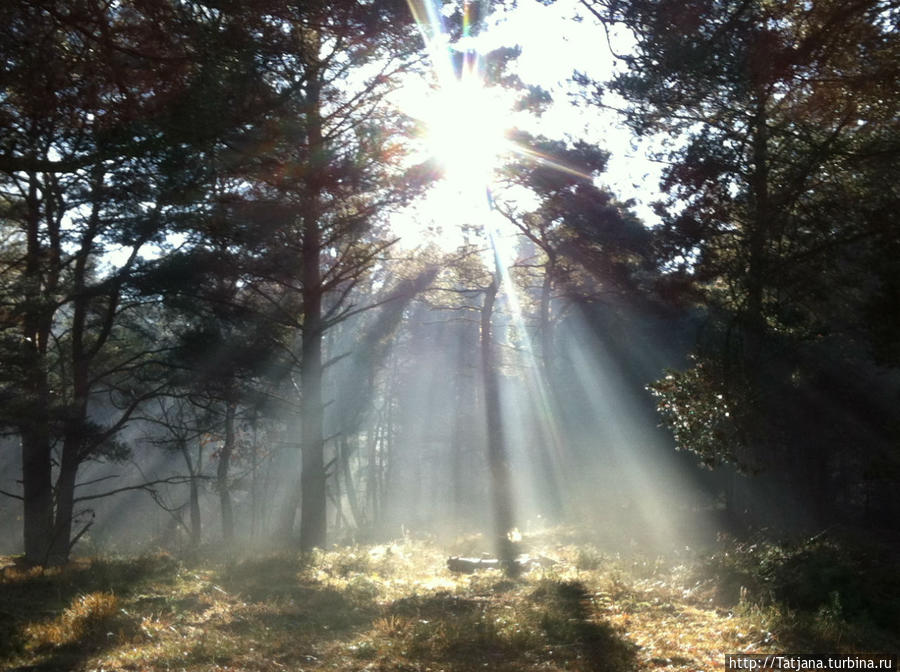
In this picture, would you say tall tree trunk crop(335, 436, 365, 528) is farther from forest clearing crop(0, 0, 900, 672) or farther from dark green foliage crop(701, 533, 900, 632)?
dark green foliage crop(701, 533, 900, 632)

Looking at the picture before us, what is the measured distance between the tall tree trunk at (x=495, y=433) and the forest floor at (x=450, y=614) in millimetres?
7925

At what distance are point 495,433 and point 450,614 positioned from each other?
1464 cm

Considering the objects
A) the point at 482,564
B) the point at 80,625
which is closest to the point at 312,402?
the point at 482,564

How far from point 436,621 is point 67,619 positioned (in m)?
3.65

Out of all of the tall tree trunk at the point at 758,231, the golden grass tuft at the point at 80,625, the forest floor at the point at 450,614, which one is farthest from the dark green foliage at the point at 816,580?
the golden grass tuft at the point at 80,625

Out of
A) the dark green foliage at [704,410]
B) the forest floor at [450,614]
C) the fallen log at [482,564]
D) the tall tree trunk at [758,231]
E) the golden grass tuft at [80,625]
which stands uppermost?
the tall tree trunk at [758,231]

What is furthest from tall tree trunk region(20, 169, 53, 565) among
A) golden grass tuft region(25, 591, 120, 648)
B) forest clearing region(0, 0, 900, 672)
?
golden grass tuft region(25, 591, 120, 648)

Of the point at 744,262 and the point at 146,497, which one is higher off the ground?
the point at 744,262

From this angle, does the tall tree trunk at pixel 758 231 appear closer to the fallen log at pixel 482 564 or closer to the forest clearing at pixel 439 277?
the forest clearing at pixel 439 277

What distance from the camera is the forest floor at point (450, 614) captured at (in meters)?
6.83

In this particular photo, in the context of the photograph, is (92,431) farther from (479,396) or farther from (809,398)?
(479,396)

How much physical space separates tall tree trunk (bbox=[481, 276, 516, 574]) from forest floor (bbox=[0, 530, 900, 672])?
793 cm

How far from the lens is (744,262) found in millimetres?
10984

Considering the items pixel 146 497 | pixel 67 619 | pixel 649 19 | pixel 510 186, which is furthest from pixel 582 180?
pixel 146 497
